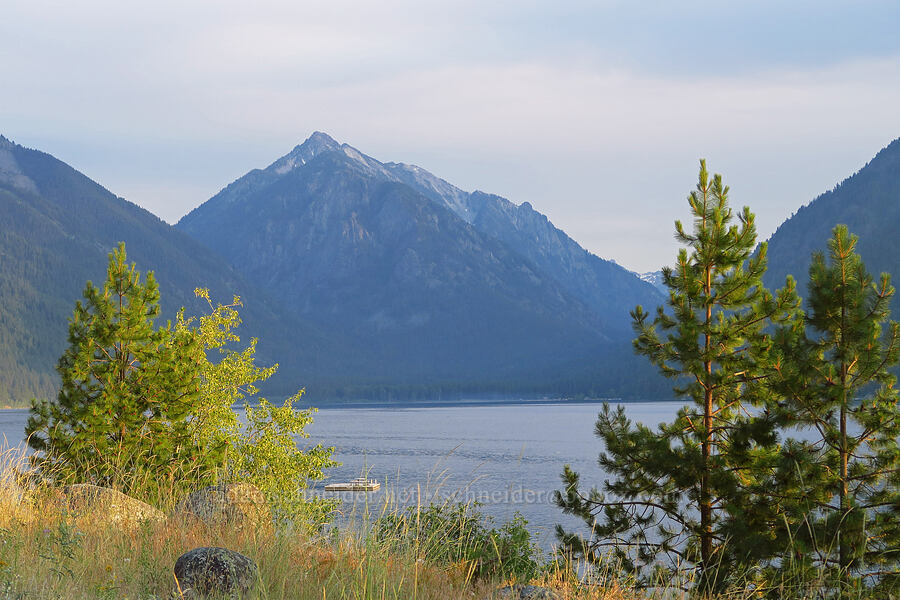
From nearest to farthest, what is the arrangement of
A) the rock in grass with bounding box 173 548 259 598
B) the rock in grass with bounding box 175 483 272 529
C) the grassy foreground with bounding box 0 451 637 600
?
1. the grassy foreground with bounding box 0 451 637 600
2. the rock in grass with bounding box 173 548 259 598
3. the rock in grass with bounding box 175 483 272 529

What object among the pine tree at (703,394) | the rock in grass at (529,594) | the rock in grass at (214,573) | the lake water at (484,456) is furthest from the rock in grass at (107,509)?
the pine tree at (703,394)

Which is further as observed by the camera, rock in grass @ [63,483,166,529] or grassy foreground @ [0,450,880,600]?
rock in grass @ [63,483,166,529]

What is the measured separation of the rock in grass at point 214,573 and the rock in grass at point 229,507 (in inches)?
48.0

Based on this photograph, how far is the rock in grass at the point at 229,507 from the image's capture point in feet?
24.8

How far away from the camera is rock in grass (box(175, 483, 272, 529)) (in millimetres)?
7562

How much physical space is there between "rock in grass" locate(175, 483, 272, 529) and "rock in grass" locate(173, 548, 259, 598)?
122cm

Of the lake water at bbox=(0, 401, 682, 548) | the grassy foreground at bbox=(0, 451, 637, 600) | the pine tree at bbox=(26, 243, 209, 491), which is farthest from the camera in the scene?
the lake water at bbox=(0, 401, 682, 548)

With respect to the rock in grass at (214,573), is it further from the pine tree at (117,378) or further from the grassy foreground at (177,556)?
the pine tree at (117,378)

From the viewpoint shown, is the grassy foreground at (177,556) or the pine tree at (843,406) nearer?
the grassy foreground at (177,556)

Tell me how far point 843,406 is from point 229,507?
28.6 ft

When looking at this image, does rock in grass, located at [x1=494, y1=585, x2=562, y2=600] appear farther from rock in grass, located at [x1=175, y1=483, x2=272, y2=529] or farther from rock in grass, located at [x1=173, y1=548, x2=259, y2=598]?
rock in grass, located at [x1=175, y1=483, x2=272, y2=529]

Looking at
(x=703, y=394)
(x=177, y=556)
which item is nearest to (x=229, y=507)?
(x=177, y=556)

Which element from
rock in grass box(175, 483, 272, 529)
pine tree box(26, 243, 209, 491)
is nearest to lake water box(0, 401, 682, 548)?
rock in grass box(175, 483, 272, 529)

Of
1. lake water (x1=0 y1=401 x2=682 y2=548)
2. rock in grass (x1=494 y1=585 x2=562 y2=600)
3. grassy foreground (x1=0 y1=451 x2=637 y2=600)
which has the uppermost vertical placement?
grassy foreground (x1=0 y1=451 x2=637 y2=600)
